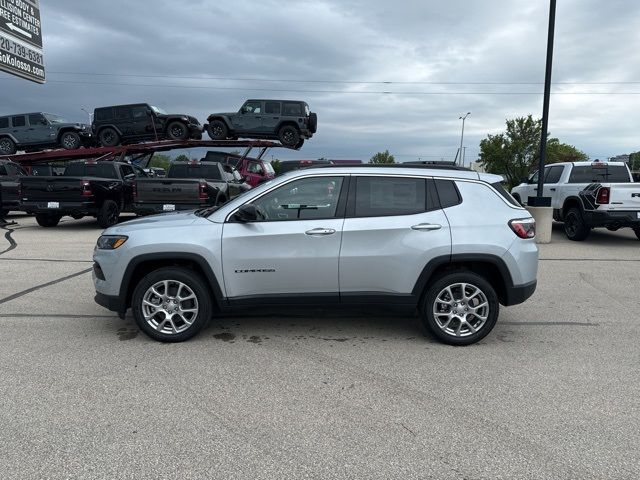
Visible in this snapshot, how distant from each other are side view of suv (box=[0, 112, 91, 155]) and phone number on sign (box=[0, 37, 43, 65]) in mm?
3026

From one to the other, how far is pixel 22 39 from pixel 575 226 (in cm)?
1928

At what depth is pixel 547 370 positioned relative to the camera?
3.90 meters

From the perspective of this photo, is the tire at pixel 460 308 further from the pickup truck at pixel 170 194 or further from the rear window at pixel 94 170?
the rear window at pixel 94 170

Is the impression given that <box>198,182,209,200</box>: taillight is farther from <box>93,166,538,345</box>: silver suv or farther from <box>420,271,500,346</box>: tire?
<box>420,271,500,346</box>: tire

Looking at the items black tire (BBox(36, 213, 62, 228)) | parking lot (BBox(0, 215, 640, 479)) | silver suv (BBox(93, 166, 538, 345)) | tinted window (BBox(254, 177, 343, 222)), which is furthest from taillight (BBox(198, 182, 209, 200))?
tinted window (BBox(254, 177, 343, 222))

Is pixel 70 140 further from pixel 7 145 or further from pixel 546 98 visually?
pixel 546 98

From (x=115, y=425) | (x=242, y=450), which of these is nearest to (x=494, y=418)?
(x=242, y=450)

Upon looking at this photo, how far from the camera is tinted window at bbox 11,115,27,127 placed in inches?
807

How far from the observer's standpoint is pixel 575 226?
37.0 ft

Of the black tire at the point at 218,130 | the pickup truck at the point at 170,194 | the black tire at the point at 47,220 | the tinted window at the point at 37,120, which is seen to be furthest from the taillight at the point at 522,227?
the tinted window at the point at 37,120

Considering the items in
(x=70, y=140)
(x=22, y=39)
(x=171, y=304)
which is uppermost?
(x=22, y=39)

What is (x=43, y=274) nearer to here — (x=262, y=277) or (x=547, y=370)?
(x=262, y=277)

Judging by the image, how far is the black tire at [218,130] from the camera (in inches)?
818

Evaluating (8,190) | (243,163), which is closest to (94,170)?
(8,190)
